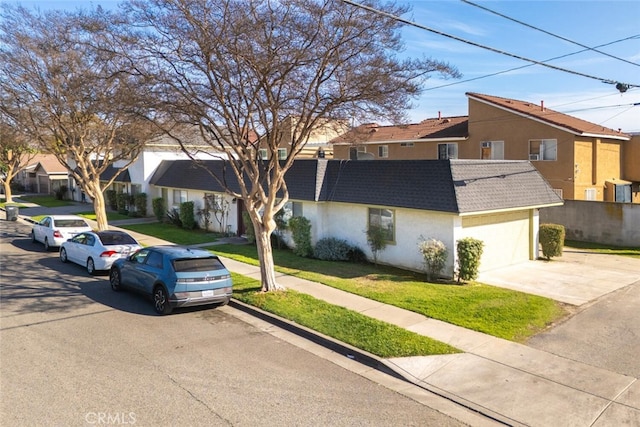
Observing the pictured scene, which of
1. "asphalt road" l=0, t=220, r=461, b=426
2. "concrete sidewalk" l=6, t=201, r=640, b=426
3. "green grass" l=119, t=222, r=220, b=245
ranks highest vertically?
"green grass" l=119, t=222, r=220, b=245

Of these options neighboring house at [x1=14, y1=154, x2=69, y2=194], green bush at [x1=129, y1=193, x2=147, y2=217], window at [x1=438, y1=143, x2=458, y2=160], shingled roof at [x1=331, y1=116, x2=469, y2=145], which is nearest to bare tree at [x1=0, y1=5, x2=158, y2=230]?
green bush at [x1=129, y1=193, x2=147, y2=217]

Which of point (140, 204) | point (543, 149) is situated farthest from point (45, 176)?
point (543, 149)

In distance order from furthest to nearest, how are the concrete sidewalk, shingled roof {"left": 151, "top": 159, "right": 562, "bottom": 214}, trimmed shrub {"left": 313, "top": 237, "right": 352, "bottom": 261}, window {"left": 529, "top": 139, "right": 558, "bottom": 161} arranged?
window {"left": 529, "top": 139, "right": 558, "bottom": 161}
trimmed shrub {"left": 313, "top": 237, "right": 352, "bottom": 261}
shingled roof {"left": 151, "top": 159, "right": 562, "bottom": 214}
the concrete sidewalk

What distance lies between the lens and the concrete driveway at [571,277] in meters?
13.6

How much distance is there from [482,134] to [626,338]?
76.7 ft

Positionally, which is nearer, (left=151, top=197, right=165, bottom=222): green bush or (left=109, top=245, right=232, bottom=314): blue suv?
(left=109, top=245, right=232, bottom=314): blue suv

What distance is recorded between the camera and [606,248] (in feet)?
70.4

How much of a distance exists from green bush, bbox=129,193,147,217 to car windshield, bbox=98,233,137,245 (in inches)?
648

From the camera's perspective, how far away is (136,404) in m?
6.90

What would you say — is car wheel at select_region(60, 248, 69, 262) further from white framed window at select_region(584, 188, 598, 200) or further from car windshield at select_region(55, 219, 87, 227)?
white framed window at select_region(584, 188, 598, 200)

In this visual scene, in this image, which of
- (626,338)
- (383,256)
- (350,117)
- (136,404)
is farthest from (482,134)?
(136,404)

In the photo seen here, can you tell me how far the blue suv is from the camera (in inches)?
449

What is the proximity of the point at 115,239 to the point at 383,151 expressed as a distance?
83.2ft

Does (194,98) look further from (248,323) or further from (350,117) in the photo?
(248,323)
